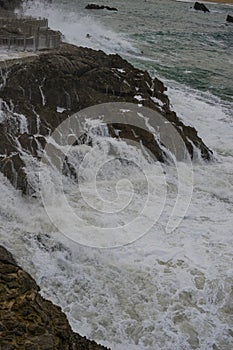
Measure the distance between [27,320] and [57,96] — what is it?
26.3 feet

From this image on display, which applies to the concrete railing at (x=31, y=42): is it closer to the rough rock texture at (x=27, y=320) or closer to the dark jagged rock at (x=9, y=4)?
the rough rock texture at (x=27, y=320)

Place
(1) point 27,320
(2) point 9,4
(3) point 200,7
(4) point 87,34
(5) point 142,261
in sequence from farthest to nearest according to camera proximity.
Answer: (3) point 200,7
(2) point 9,4
(4) point 87,34
(5) point 142,261
(1) point 27,320

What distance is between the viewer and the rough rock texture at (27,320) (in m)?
4.09

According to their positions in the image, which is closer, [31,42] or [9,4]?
[31,42]

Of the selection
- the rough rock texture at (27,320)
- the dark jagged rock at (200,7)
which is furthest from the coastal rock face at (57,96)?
the dark jagged rock at (200,7)

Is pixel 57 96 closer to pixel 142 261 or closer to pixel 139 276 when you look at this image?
pixel 142 261

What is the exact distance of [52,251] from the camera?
24.1 ft

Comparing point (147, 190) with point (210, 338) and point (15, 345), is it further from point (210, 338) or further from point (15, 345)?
point (15, 345)

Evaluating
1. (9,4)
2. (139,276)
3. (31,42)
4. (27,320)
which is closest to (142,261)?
(139,276)

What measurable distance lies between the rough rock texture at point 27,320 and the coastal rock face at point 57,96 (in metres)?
4.24

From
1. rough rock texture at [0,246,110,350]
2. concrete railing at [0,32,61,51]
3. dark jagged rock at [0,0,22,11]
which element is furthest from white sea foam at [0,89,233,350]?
dark jagged rock at [0,0,22,11]

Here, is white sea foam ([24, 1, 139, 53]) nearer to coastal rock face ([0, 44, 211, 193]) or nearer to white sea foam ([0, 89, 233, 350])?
coastal rock face ([0, 44, 211, 193])

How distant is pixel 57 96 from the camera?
457 inches

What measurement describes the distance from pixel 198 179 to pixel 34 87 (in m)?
4.57
